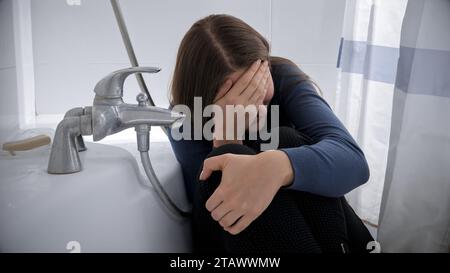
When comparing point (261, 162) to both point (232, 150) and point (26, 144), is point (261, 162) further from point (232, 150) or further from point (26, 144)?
point (26, 144)

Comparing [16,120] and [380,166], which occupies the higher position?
[16,120]

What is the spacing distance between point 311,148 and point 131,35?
1.53ft

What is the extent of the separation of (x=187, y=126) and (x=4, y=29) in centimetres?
36

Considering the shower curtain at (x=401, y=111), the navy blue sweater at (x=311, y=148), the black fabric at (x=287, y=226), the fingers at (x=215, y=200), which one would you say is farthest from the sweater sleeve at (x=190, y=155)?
the shower curtain at (x=401, y=111)

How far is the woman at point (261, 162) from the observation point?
1.56ft

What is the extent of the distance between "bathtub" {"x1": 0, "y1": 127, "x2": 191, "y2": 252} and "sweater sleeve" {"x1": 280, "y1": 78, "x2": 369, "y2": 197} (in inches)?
9.5

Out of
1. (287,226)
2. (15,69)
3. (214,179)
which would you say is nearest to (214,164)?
(214,179)

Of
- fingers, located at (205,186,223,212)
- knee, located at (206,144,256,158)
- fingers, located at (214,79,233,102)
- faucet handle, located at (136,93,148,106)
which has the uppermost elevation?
fingers, located at (214,79,233,102)

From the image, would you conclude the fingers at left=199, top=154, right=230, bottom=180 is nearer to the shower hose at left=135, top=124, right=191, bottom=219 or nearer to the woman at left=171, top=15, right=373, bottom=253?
the woman at left=171, top=15, right=373, bottom=253

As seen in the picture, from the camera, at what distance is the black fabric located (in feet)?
1.54

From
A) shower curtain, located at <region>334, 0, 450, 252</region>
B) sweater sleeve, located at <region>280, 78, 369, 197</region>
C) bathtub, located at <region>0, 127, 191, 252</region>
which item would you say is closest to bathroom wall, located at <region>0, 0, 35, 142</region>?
bathtub, located at <region>0, 127, 191, 252</region>
